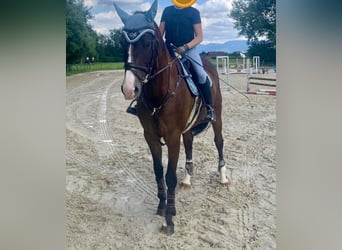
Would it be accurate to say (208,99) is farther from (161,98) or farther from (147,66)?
(147,66)

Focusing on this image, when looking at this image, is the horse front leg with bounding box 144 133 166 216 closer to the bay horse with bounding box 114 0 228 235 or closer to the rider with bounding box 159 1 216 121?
the bay horse with bounding box 114 0 228 235

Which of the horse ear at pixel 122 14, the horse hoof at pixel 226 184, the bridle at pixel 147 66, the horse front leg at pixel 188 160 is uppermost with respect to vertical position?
the horse ear at pixel 122 14

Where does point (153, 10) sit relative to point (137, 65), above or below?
above

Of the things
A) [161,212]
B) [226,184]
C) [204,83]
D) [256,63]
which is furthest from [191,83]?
[161,212]

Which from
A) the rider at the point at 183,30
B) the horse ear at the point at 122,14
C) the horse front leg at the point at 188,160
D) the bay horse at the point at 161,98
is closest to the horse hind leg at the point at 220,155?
the bay horse at the point at 161,98

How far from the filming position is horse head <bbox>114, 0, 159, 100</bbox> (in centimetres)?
197

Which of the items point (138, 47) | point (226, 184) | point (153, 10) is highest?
point (153, 10)

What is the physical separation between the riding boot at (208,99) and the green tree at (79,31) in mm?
679

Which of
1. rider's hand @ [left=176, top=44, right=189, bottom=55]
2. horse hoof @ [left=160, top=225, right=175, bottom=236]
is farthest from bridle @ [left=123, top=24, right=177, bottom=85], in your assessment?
horse hoof @ [left=160, top=225, right=175, bottom=236]

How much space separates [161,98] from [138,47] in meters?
0.32

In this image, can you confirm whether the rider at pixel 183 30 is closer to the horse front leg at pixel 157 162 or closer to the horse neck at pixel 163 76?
the horse neck at pixel 163 76

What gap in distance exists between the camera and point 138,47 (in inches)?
77.5

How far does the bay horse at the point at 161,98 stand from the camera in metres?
1.98
